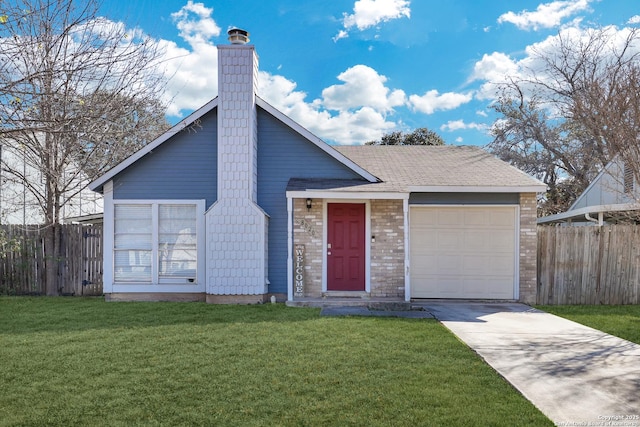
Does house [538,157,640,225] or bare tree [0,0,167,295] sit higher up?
bare tree [0,0,167,295]

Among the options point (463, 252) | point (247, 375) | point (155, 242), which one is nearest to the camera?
point (247, 375)

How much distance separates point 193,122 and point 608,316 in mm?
9626

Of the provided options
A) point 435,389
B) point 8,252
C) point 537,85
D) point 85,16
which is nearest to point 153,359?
point 435,389

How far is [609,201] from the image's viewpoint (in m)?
16.0

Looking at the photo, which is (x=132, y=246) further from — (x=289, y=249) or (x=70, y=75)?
(x=70, y=75)

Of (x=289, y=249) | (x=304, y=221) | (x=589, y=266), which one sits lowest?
(x=589, y=266)

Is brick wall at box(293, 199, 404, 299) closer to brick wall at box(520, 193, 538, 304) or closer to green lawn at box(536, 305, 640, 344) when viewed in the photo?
brick wall at box(520, 193, 538, 304)

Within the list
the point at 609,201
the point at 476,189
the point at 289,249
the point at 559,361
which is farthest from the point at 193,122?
the point at 609,201

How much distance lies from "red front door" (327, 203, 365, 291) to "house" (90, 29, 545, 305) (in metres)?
0.02

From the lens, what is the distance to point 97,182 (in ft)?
32.8

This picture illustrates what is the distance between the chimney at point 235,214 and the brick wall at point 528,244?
5.93 m

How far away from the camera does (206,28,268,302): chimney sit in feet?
31.8

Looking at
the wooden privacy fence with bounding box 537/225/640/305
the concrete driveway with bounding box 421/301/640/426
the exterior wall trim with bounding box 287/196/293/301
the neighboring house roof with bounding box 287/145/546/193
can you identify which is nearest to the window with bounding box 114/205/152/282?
the exterior wall trim with bounding box 287/196/293/301

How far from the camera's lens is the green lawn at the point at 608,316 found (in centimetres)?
737
